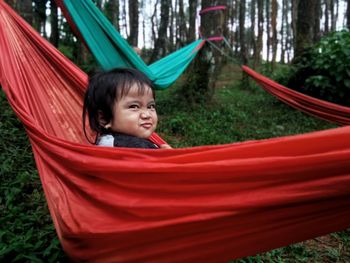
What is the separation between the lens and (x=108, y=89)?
146cm

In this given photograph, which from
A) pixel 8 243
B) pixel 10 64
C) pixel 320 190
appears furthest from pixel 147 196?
pixel 10 64

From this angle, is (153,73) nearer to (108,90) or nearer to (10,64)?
(10,64)

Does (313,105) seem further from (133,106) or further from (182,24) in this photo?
(182,24)

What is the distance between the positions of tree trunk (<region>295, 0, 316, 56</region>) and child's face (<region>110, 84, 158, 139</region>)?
14.3 ft

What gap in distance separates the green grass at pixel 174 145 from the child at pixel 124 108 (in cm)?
53

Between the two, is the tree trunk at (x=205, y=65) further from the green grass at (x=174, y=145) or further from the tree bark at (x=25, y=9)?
the tree bark at (x=25, y=9)

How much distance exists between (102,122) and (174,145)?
1.93 metres

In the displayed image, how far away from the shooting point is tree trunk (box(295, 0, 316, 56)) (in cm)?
534

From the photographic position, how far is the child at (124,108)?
1440 millimetres

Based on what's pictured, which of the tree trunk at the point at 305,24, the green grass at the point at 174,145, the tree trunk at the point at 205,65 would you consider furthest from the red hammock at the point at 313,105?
the tree trunk at the point at 305,24

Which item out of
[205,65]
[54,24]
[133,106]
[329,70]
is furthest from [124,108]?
[54,24]

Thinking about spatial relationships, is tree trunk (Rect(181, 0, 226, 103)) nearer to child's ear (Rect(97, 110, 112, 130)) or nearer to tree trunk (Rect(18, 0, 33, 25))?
tree trunk (Rect(18, 0, 33, 25))

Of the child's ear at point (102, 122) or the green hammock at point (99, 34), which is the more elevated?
the green hammock at point (99, 34)

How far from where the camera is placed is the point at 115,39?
2.64 meters
